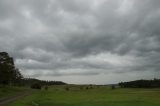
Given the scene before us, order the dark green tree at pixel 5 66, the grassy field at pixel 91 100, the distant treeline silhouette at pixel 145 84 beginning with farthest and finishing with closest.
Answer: the distant treeline silhouette at pixel 145 84
the dark green tree at pixel 5 66
the grassy field at pixel 91 100

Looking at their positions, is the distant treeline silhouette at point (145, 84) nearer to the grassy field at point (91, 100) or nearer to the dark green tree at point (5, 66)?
the dark green tree at point (5, 66)

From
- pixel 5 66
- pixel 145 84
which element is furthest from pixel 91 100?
pixel 145 84

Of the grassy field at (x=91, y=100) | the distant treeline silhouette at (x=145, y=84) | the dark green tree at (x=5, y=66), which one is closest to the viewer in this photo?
the grassy field at (x=91, y=100)

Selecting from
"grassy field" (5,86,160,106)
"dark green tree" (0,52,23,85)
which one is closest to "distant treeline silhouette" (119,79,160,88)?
"dark green tree" (0,52,23,85)

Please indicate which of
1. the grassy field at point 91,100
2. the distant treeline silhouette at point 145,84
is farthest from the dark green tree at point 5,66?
the distant treeline silhouette at point 145,84

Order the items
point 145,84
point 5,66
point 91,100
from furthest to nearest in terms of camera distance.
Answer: point 145,84
point 5,66
point 91,100

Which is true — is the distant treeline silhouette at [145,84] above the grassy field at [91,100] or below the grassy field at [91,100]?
above

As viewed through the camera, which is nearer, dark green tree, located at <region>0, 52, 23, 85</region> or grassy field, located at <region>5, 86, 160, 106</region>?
grassy field, located at <region>5, 86, 160, 106</region>

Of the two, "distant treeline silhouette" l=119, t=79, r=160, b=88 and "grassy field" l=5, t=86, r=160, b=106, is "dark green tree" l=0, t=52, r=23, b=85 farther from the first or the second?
"distant treeline silhouette" l=119, t=79, r=160, b=88

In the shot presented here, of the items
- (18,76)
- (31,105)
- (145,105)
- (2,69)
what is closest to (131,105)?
(145,105)

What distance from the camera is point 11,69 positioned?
3890 inches

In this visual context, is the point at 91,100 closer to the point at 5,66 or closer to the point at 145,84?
the point at 5,66

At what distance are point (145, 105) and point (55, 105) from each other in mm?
12468

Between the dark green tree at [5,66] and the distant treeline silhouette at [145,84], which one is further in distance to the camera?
the distant treeline silhouette at [145,84]
